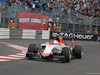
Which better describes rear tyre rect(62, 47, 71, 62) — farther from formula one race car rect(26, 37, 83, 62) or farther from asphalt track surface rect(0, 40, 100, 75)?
asphalt track surface rect(0, 40, 100, 75)

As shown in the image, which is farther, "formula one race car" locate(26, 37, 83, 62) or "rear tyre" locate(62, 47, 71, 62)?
"rear tyre" locate(62, 47, 71, 62)

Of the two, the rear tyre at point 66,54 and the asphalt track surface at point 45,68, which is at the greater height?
the rear tyre at point 66,54

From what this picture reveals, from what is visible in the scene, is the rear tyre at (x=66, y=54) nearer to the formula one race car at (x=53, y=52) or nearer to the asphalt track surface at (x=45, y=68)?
the formula one race car at (x=53, y=52)

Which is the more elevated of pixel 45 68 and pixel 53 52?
pixel 53 52

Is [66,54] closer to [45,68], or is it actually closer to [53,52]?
[53,52]

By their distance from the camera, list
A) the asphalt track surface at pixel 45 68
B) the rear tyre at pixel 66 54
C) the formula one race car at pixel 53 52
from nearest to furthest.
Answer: the asphalt track surface at pixel 45 68 < the formula one race car at pixel 53 52 < the rear tyre at pixel 66 54

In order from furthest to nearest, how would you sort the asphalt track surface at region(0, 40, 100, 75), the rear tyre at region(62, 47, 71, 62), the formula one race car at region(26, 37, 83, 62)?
the rear tyre at region(62, 47, 71, 62), the formula one race car at region(26, 37, 83, 62), the asphalt track surface at region(0, 40, 100, 75)

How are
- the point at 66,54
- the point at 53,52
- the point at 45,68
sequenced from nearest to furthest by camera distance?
the point at 45,68 → the point at 66,54 → the point at 53,52

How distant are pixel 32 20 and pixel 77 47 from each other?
11.7m

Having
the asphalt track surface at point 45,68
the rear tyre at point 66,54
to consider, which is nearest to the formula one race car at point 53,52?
the rear tyre at point 66,54

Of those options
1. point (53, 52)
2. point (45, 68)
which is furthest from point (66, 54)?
point (45, 68)

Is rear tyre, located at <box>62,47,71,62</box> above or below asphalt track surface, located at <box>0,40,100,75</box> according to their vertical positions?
above

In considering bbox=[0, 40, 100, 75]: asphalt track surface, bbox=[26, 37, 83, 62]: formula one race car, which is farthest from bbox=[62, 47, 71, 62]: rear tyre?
bbox=[0, 40, 100, 75]: asphalt track surface

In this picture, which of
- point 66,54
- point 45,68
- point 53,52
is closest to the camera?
point 45,68
